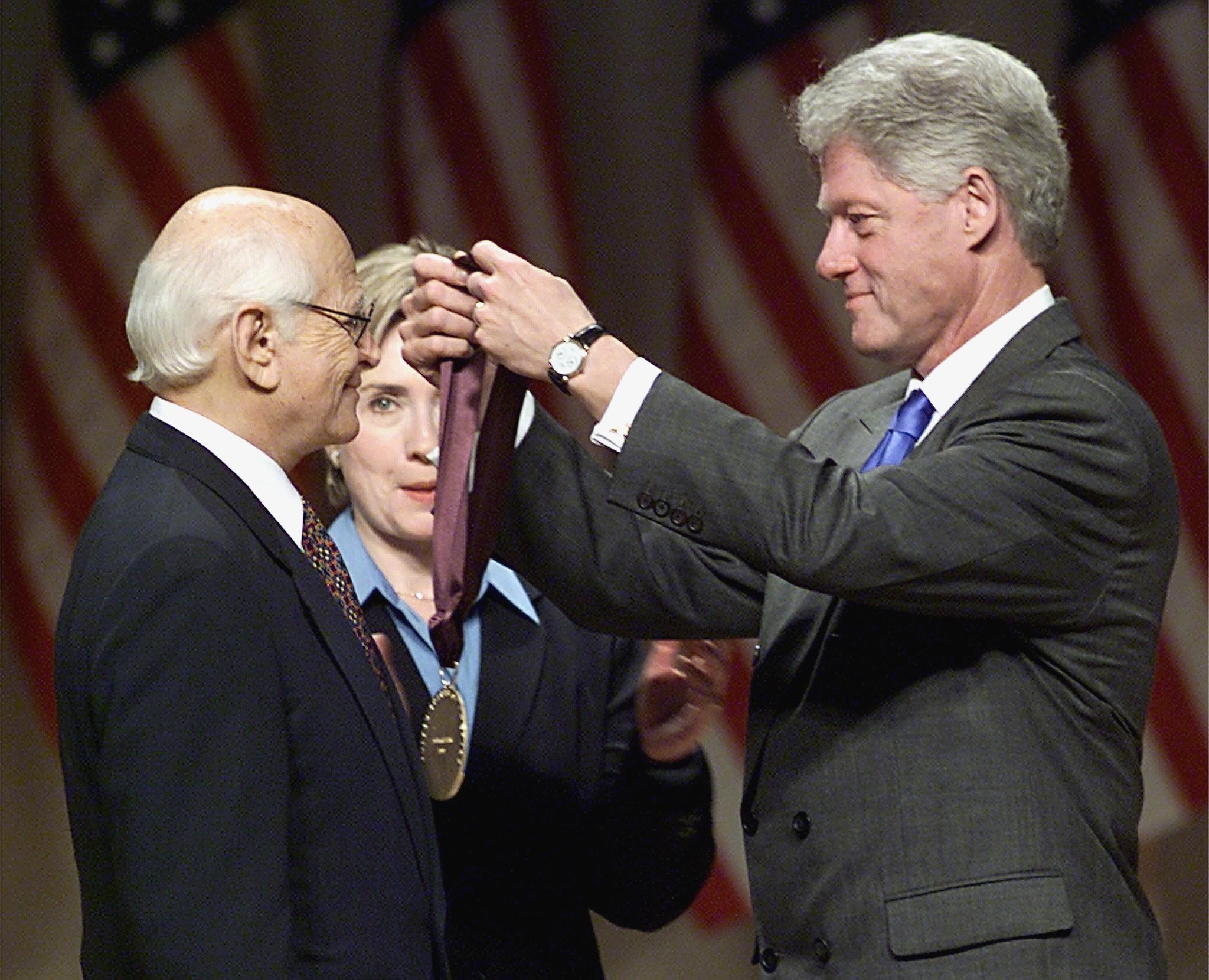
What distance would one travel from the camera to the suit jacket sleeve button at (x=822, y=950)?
202 cm

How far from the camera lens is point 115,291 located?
14.3ft

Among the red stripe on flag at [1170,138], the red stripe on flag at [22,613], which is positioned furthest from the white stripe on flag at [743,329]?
the red stripe on flag at [22,613]

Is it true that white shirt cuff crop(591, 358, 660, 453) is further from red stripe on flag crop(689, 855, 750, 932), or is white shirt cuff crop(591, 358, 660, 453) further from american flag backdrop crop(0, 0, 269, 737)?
american flag backdrop crop(0, 0, 269, 737)

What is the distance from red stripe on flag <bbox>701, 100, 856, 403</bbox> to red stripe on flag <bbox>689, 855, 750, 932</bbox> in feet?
3.98

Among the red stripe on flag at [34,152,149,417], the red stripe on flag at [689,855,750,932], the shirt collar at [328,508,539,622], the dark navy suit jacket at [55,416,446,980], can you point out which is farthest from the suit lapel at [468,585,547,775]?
the red stripe on flag at [34,152,149,417]

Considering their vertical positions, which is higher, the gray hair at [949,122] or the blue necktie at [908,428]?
the gray hair at [949,122]

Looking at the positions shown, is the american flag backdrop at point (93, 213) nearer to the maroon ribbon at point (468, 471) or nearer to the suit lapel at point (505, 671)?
the suit lapel at point (505, 671)

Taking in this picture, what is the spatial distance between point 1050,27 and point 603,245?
3.77 feet

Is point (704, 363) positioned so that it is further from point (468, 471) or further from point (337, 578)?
point (337, 578)

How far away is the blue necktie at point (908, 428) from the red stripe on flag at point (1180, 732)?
7.17 feet

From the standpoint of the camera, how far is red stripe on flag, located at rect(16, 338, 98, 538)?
4.34m

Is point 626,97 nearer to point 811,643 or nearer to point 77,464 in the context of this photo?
point 77,464

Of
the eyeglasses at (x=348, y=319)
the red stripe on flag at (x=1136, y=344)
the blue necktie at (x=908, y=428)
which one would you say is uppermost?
the eyeglasses at (x=348, y=319)

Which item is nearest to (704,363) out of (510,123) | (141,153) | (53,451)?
(510,123)
